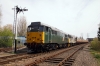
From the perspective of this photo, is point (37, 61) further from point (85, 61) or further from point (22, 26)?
point (22, 26)

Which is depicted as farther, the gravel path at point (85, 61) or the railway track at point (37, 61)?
the gravel path at point (85, 61)

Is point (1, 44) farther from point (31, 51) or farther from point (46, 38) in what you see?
point (46, 38)

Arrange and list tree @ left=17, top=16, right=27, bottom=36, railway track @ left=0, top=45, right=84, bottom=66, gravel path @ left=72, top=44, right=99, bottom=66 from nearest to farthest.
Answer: railway track @ left=0, top=45, right=84, bottom=66 → gravel path @ left=72, top=44, right=99, bottom=66 → tree @ left=17, top=16, right=27, bottom=36

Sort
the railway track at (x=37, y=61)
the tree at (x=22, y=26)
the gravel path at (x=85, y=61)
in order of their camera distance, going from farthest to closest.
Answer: the tree at (x=22, y=26)
the gravel path at (x=85, y=61)
the railway track at (x=37, y=61)

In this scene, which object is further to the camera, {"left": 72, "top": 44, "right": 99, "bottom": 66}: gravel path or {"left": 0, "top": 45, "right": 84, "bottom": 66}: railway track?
{"left": 72, "top": 44, "right": 99, "bottom": 66}: gravel path

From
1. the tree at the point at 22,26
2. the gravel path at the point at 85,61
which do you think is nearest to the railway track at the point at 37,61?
the gravel path at the point at 85,61

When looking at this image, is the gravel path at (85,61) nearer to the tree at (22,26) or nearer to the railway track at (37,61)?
the railway track at (37,61)

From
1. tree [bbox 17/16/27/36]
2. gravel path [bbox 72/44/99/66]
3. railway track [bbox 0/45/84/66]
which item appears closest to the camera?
railway track [bbox 0/45/84/66]

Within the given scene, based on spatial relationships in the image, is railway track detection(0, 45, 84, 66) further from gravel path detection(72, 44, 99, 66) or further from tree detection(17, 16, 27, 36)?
tree detection(17, 16, 27, 36)

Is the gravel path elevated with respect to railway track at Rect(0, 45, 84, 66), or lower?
lower

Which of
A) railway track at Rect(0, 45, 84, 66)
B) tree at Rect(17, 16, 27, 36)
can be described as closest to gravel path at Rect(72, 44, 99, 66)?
railway track at Rect(0, 45, 84, 66)

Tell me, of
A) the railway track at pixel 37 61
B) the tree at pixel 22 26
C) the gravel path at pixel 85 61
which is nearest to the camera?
the railway track at pixel 37 61

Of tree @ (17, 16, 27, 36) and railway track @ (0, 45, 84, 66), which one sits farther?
tree @ (17, 16, 27, 36)

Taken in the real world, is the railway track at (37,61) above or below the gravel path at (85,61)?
above
